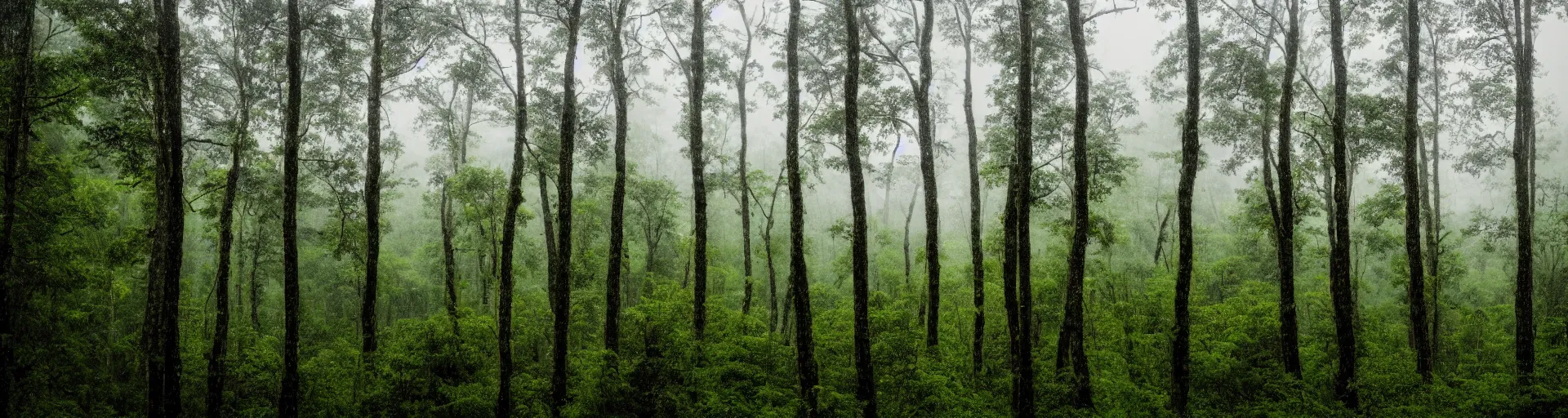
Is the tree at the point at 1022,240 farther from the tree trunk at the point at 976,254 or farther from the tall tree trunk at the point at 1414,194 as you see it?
the tall tree trunk at the point at 1414,194

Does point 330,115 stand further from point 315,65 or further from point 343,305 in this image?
point 343,305

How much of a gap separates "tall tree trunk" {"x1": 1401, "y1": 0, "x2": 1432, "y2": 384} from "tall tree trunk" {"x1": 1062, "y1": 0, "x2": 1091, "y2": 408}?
4919mm

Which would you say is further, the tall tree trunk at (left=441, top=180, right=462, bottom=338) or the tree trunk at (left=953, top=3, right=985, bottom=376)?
the tree trunk at (left=953, top=3, right=985, bottom=376)

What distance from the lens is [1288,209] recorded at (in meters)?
11.2

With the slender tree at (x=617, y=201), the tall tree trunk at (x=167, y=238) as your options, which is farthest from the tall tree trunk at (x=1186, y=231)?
the tall tree trunk at (x=167, y=238)

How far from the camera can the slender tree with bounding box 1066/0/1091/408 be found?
9.59 m

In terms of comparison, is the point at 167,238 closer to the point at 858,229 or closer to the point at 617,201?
the point at 617,201

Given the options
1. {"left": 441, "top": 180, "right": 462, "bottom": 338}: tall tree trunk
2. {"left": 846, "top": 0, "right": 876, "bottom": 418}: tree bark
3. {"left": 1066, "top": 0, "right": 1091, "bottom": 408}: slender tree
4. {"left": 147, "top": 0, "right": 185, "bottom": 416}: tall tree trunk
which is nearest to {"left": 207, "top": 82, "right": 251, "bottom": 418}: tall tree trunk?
{"left": 147, "top": 0, "right": 185, "bottom": 416}: tall tree trunk

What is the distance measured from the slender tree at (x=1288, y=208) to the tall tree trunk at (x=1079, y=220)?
2.49 m

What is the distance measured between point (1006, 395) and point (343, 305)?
27255 mm

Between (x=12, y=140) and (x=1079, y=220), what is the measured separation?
15.7 meters

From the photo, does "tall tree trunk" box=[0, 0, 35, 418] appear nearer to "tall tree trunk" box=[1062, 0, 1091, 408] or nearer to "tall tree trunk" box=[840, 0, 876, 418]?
"tall tree trunk" box=[840, 0, 876, 418]

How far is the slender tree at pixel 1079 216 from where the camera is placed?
9586 millimetres

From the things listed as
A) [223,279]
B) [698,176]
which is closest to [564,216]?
[698,176]
